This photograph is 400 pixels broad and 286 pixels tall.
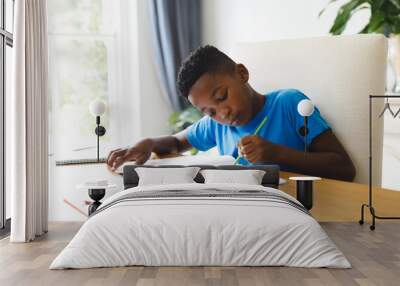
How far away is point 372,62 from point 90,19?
380 centimetres

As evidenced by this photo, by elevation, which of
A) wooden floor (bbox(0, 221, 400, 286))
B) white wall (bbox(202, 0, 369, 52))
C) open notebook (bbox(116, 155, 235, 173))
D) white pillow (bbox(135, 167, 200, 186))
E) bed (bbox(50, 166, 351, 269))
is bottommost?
wooden floor (bbox(0, 221, 400, 286))

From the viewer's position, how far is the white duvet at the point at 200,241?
133 inches

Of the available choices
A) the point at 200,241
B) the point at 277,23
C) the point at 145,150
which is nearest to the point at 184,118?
the point at 277,23

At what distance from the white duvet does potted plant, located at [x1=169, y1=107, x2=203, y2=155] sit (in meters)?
3.61

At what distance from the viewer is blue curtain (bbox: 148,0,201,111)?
7340mm

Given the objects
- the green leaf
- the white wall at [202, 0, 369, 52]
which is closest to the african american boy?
the green leaf

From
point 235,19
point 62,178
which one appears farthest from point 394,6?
point 62,178

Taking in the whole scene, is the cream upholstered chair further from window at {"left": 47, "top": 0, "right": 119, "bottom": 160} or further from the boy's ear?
window at {"left": 47, "top": 0, "right": 119, "bottom": 160}

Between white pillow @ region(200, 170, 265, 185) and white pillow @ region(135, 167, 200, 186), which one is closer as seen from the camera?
white pillow @ region(200, 170, 265, 185)

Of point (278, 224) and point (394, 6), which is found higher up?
point (394, 6)

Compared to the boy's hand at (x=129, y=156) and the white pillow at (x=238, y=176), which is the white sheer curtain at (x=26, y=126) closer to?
the boy's hand at (x=129, y=156)

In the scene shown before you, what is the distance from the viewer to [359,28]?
5.74 m

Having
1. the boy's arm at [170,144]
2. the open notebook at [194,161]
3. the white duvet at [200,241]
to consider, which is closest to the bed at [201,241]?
the white duvet at [200,241]

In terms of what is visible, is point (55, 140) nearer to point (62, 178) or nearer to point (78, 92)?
point (78, 92)
